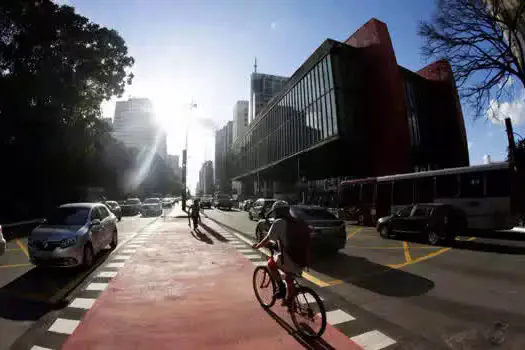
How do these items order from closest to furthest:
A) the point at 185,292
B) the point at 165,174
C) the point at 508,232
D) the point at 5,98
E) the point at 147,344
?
the point at 147,344, the point at 185,292, the point at 508,232, the point at 5,98, the point at 165,174

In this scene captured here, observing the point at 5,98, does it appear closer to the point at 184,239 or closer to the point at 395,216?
the point at 184,239

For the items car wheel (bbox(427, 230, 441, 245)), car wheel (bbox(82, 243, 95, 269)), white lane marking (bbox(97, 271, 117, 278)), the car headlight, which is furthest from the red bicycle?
car wheel (bbox(427, 230, 441, 245))

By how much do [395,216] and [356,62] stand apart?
3038cm

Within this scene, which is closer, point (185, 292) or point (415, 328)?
point (415, 328)

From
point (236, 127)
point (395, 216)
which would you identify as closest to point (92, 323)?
point (395, 216)

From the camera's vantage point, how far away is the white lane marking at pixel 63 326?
4789 mm

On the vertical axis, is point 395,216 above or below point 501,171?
below

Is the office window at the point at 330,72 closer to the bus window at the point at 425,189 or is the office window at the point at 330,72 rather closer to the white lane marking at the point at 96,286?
the bus window at the point at 425,189

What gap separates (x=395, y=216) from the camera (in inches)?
607

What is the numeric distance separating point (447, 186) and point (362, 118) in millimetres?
24609

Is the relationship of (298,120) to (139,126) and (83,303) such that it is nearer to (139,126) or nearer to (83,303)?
(83,303)

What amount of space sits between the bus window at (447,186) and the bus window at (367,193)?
17.0 ft

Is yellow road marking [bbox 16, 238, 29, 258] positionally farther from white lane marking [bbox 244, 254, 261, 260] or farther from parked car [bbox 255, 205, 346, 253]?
parked car [bbox 255, 205, 346, 253]

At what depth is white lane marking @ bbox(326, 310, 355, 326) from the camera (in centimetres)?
526
